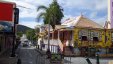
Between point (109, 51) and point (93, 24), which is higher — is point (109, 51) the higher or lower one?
the lower one

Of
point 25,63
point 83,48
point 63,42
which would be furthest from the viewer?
point 63,42

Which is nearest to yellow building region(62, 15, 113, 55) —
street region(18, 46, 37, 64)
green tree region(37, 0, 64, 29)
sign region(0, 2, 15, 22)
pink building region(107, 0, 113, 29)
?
green tree region(37, 0, 64, 29)

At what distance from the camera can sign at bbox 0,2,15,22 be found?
35.9 metres

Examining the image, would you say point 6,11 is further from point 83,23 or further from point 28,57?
point 83,23

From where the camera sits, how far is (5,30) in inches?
1417

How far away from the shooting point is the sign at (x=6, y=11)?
35938mm

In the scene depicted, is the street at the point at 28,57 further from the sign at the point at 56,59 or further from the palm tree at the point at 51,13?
the sign at the point at 56,59

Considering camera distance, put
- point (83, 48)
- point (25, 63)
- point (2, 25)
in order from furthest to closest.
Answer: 1. point (83, 48)
2. point (2, 25)
3. point (25, 63)

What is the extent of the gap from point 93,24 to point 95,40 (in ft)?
12.0

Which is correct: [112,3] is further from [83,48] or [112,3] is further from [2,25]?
[2,25]

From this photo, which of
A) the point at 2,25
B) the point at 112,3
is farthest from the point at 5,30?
the point at 112,3

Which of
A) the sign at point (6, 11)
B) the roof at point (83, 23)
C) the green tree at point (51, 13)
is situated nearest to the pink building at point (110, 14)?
the roof at point (83, 23)

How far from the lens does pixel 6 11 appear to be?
119 ft

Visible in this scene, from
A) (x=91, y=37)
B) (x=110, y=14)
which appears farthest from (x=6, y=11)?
(x=110, y=14)
